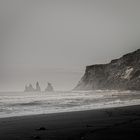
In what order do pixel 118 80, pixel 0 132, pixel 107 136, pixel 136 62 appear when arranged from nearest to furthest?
pixel 107 136
pixel 0 132
pixel 136 62
pixel 118 80

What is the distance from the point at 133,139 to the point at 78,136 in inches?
114

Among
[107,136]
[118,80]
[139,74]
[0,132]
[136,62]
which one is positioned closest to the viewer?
[107,136]

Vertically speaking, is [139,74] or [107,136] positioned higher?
[139,74]

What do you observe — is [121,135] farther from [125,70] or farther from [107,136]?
[125,70]

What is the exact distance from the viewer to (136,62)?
609 feet

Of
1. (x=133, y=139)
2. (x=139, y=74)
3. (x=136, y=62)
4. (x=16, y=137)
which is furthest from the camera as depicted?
(x=136, y=62)

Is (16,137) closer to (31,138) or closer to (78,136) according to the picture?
(31,138)

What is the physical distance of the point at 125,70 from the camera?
197 metres

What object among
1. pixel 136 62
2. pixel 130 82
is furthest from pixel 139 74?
pixel 136 62

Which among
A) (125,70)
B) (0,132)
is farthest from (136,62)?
(0,132)

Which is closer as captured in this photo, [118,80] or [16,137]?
[16,137]

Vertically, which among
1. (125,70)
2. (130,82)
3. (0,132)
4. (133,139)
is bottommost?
(133,139)

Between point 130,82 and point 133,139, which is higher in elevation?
point 130,82

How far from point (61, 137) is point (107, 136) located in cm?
228
